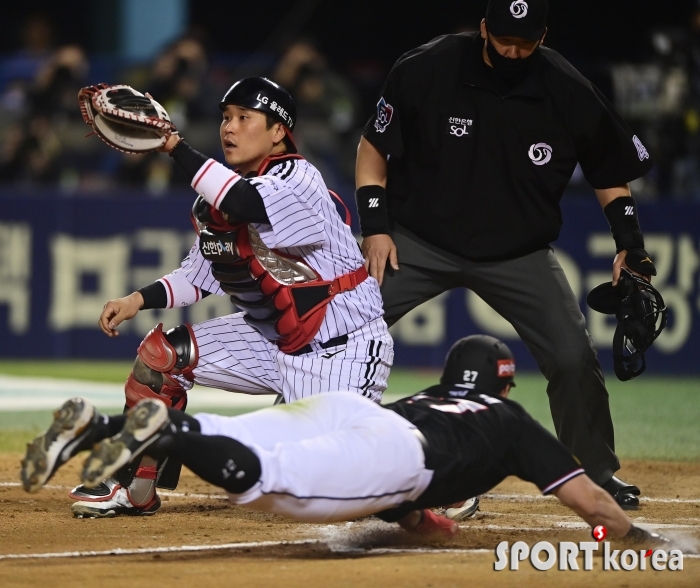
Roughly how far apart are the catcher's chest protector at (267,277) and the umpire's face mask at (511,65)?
1.13 meters

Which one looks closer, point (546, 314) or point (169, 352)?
point (169, 352)

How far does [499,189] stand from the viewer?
18.8 feet

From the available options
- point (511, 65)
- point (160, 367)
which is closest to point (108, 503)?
point (160, 367)

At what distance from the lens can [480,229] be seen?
5746 mm

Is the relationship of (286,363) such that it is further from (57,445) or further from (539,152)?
(539,152)

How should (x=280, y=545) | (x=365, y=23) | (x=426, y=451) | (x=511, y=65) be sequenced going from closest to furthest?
(x=426, y=451) → (x=280, y=545) → (x=511, y=65) → (x=365, y=23)

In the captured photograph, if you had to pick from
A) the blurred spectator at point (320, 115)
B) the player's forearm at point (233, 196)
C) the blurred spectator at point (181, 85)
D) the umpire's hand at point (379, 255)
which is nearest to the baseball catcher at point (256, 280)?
the player's forearm at point (233, 196)

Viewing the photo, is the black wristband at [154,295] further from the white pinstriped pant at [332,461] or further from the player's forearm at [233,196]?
the white pinstriped pant at [332,461]

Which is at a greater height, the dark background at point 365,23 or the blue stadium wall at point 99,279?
the dark background at point 365,23

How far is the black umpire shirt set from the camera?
571 centimetres

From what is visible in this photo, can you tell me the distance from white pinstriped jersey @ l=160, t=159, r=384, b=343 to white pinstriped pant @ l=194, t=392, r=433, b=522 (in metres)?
0.87

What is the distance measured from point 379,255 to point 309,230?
76 centimetres

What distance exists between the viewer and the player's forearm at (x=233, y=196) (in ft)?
Answer: 15.8

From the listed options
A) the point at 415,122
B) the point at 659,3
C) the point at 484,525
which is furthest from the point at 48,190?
the point at 659,3
